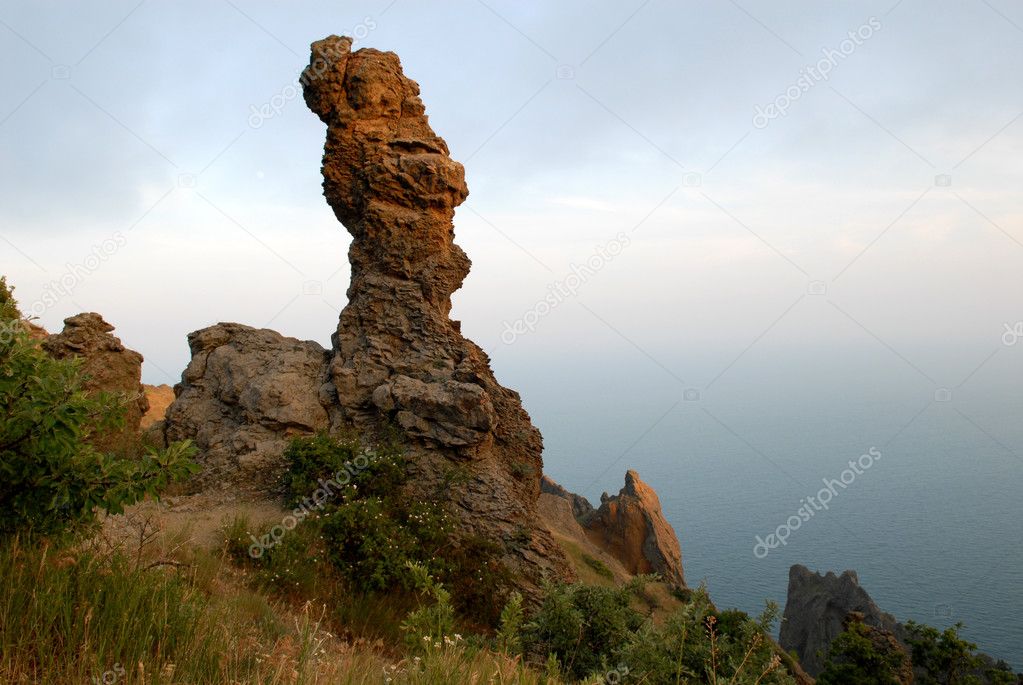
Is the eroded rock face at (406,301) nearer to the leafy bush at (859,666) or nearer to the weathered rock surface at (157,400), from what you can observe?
the leafy bush at (859,666)

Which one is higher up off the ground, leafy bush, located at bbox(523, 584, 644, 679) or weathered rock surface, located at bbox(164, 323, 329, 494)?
weathered rock surface, located at bbox(164, 323, 329, 494)

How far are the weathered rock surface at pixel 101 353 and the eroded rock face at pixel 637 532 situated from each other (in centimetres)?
1627

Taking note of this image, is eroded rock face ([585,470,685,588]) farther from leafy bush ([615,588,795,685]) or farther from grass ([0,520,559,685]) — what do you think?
grass ([0,520,559,685])

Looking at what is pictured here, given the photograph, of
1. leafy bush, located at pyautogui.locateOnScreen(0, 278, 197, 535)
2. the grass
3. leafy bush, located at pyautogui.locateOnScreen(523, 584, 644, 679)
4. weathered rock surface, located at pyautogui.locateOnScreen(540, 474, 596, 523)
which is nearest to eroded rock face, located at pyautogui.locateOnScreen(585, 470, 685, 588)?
weathered rock surface, located at pyautogui.locateOnScreen(540, 474, 596, 523)

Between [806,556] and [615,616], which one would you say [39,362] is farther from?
[806,556]

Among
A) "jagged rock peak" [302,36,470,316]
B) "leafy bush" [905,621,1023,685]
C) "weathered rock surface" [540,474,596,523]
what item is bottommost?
"leafy bush" [905,621,1023,685]

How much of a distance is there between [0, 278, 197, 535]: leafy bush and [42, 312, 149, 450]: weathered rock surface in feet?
34.6

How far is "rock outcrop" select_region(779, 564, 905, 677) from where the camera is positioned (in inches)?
810

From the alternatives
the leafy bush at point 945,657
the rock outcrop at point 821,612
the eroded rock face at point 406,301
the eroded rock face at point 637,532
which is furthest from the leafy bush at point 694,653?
the eroded rock face at point 637,532

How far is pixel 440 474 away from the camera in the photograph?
11820mm

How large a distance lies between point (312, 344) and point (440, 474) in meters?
4.84

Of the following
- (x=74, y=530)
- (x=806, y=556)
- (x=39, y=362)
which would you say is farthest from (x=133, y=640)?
(x=806, y=556)

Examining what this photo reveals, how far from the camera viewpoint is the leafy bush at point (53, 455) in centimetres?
388

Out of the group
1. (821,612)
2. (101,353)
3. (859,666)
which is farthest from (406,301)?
(821,612)
